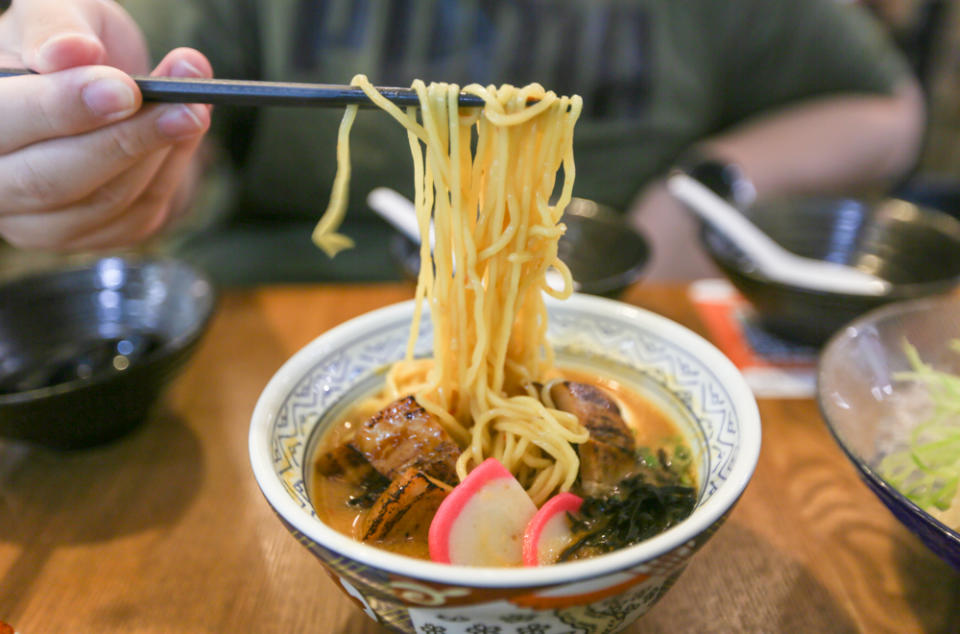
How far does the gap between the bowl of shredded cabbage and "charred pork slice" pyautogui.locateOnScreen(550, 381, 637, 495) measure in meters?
0.32

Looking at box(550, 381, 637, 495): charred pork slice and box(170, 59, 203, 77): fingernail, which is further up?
box(170, 59, 203, 77): fingernail

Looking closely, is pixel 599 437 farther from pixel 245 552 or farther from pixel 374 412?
pixel 245 552

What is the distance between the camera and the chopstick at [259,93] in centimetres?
87

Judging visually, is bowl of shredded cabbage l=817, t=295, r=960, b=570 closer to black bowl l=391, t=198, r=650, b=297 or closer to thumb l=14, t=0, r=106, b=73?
black bowl l=391, t=198, r=650, b=297

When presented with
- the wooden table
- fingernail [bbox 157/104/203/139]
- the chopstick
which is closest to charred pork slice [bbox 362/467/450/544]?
the wooden table

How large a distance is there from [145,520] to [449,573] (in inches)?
30.2

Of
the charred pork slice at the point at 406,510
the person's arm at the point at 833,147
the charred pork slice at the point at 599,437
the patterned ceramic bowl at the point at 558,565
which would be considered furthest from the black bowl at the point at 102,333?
the person's arm at the point at 833,147

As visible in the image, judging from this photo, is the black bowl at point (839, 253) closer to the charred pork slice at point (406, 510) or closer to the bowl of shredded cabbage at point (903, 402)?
the bowl of shredded cabbage at point (903, 402)

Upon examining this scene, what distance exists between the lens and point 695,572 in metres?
1.02

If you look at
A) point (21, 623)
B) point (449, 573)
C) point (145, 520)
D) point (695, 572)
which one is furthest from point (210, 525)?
point (695, 572)

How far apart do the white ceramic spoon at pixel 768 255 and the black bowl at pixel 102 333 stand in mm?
1439

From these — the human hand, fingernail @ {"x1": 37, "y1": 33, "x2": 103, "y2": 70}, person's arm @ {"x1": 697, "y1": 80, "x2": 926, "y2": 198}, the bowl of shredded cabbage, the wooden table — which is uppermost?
fingernail @ {"x1": 37, "y1": 33, "x2": 103, "y2": 70}

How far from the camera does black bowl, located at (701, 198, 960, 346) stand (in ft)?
4.87

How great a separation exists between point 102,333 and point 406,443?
95 cm
